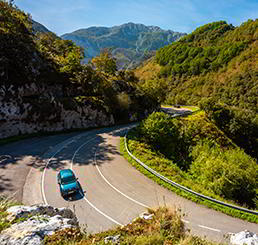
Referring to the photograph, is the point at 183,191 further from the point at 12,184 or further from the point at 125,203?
the point at 12,184

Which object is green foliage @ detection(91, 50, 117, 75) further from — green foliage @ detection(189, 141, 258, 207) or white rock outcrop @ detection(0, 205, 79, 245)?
white rock outcrop @ detection(0, 205, 79, 245)

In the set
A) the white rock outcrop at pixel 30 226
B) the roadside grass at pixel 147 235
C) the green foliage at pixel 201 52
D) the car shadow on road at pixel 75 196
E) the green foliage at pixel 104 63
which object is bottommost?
the car shadow on road at pixel 75 196

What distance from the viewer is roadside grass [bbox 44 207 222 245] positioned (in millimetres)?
4691

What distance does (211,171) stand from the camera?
15773mm

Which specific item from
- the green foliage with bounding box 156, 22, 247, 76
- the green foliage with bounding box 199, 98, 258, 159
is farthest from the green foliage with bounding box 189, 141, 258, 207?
the green foliage with bounding box 156, 22, 247, 76

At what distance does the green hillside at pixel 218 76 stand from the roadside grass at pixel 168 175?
23.2 m

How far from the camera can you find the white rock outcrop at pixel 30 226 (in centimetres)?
448

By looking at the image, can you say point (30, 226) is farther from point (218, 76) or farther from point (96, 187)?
point (218, 76)

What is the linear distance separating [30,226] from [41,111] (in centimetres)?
2561

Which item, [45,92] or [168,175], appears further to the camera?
[45,92]

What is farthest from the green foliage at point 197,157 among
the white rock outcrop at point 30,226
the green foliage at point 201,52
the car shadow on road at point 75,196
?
the green foliage at point 201,52

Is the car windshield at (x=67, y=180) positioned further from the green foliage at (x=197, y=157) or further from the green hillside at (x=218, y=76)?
the green hillside at (x=218, y=76)

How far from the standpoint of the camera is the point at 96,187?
1381 cm

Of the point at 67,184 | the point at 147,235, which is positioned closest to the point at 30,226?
the point at 147,235
